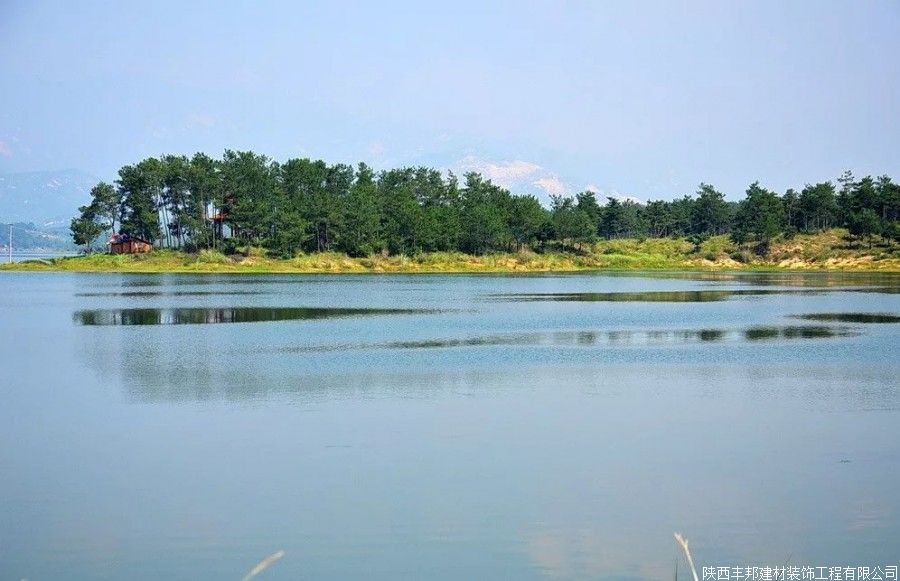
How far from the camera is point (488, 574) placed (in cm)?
1123

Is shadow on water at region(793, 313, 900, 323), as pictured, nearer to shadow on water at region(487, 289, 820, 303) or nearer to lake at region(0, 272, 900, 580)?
lake at region(0, 272, 900, 580)

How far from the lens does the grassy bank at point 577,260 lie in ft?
339

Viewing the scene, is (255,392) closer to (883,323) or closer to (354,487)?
(354,487)

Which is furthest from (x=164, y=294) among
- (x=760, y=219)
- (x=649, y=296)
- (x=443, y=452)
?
(x=760, y=219)

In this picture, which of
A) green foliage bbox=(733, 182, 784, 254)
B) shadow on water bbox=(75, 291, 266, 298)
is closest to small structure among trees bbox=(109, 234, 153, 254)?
shadow on water bbox=(75, 291, 266, 298)

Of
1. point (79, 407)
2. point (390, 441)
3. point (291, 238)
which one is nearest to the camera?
point (390, 441)

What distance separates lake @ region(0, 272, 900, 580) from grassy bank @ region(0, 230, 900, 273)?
218 feet

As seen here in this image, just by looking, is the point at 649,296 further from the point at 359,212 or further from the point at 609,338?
the point at 359,212

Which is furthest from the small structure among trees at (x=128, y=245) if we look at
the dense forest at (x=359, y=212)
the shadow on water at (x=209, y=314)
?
A: the shadow on water at (x=209, y=314)

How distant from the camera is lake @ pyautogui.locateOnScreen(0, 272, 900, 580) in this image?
1204 centimetres

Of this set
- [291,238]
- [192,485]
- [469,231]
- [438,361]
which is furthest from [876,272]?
[192,485]

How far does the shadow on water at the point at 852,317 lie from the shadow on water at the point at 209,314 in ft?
62.0

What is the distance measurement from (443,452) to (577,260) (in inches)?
4151

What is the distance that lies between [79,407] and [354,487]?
996 centimetres
